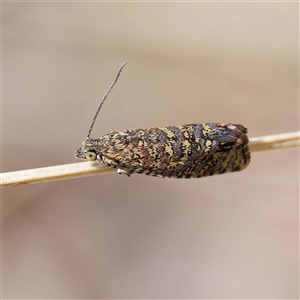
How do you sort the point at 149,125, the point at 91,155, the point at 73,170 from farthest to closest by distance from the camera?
the point at 149,125
the point at 91,155
the point at 73,170

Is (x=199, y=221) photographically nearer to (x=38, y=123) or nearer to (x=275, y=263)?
(x=275, y=263)

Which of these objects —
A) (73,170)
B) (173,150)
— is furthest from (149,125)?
(73,170)

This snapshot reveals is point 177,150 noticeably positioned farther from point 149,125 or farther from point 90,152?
point 149,125

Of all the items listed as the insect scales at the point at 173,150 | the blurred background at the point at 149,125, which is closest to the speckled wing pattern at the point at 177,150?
the insect scales at the point at 173,150

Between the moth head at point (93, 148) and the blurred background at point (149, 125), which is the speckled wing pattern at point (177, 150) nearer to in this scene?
the moth head at point (93, 148)

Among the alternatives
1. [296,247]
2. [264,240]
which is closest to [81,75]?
[264,240]

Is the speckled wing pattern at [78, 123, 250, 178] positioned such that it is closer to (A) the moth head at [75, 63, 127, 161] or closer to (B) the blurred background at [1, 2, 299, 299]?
(A) the moth head at [75, 63, 127, 161]

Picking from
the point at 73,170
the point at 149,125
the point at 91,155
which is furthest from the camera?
the point at 149,125

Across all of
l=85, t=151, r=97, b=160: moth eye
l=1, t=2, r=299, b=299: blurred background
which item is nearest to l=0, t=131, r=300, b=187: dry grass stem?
l=85, t=151, r=97, b=160: moth eye
